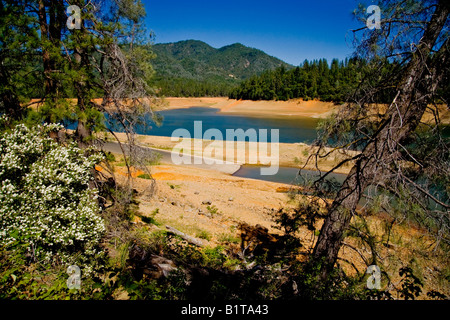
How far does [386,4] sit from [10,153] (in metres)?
6.62

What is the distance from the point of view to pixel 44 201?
4.20 meters

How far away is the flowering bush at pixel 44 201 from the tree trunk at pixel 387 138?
434 centimetres

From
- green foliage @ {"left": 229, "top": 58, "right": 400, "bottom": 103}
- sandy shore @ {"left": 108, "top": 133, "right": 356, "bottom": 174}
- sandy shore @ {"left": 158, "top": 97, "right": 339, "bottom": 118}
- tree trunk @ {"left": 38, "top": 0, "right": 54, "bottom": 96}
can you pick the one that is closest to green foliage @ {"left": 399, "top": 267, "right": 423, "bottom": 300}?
tree trunk @ {"left": 38, "top": 0, "right": 54, "bottom": 96}

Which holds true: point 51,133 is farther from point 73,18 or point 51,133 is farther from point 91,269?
point 91,269

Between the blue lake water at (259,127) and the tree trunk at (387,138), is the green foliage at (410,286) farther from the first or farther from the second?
the blue lake water at (259,127)

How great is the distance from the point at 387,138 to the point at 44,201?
5505 millimetres

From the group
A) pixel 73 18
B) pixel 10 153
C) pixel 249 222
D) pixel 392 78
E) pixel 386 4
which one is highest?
pixel 73 18

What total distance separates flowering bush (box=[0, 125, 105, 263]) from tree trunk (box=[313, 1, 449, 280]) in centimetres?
434

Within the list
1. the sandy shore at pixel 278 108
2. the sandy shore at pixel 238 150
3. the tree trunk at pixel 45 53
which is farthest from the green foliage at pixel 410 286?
the sandy shore at pixel 278 108

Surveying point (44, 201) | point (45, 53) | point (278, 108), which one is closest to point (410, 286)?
point (44, 201)

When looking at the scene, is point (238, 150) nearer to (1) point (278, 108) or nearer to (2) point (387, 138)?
(2) point (387, 138)

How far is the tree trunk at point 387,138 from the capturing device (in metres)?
3.40
